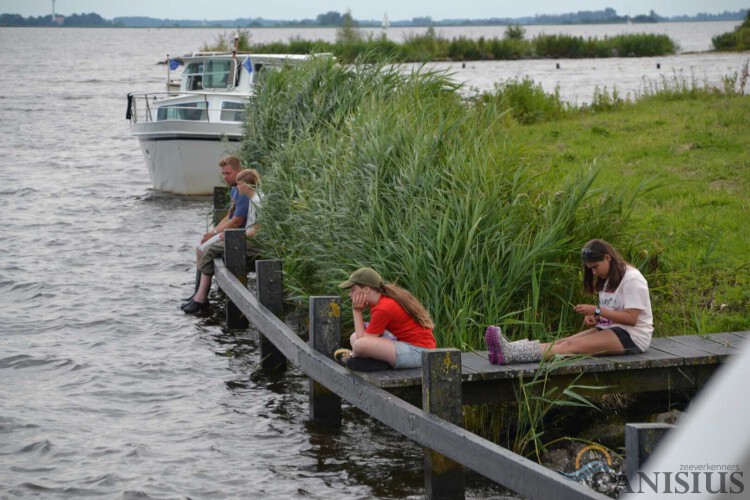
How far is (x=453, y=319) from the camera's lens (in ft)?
23.4

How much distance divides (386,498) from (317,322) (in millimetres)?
1404

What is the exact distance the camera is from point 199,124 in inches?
812

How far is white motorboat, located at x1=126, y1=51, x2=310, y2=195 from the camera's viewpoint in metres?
20.7

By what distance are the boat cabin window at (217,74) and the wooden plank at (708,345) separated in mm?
16932

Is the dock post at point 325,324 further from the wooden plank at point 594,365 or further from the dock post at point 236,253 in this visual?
the dock post at point 236,253

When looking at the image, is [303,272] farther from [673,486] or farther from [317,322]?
[673,486]

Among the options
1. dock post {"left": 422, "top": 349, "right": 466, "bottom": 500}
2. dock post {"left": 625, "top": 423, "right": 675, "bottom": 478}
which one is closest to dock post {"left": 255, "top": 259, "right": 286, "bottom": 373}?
dock post {"left": 422, "top": 349, "right": 466, "bottom": 500}

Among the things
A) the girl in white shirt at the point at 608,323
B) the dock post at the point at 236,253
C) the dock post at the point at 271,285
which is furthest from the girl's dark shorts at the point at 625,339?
the dock post at the point at 236,253

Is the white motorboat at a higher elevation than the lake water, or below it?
higher

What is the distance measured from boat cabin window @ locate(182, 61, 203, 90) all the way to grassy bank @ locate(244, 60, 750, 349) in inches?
404

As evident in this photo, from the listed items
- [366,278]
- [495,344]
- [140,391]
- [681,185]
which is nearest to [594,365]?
[495,344]

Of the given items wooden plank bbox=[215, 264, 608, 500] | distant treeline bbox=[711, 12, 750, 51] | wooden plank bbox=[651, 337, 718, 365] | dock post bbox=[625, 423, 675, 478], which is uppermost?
distant treeline bbox=[711, 12, 750, 51]

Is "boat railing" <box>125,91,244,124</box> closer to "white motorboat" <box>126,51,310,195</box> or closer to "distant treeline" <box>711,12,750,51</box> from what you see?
"white motorboat" <box>126,51,310,195</box>

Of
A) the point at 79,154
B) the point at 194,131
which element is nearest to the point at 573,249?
the point at 194,131
